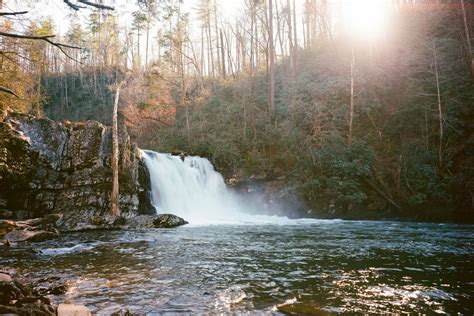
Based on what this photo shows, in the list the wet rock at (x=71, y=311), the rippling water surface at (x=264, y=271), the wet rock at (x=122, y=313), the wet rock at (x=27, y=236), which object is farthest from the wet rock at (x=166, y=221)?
the wet rock at (x=71, y=311)

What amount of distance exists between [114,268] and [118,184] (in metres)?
9.98

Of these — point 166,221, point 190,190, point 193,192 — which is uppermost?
point 190,190

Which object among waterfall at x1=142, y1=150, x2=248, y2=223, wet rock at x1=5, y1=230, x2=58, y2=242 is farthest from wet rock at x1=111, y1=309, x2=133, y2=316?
waterfall at x1=142, y1=150, x2=248, y2=223

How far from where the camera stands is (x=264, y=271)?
6.84 m

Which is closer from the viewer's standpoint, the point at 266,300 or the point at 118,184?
the point at 266,300

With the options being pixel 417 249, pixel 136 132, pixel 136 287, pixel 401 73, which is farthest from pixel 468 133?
pixel 136 132

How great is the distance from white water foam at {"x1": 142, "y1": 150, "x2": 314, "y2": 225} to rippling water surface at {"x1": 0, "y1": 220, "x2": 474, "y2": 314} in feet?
24.7

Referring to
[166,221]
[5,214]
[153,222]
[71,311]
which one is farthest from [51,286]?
[5,214]

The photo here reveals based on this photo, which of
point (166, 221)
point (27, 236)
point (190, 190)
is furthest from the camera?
point (190, 190)

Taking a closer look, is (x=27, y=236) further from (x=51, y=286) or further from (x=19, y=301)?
(x=19, y=301)

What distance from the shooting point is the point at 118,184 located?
16.6 meters

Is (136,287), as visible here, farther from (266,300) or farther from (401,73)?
(401,73)

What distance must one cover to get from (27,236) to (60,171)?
5463mm

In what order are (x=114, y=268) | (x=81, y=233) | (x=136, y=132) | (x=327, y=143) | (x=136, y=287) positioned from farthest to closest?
(x=136, y=132) → (x=327, y=143) → (x=81, y=233) → (x=114, y=268) → (x=136, y=287)
